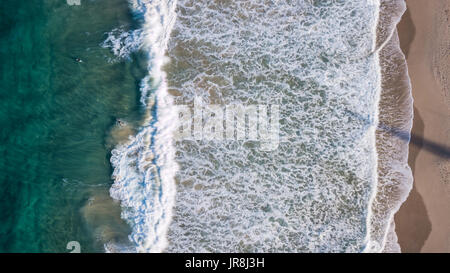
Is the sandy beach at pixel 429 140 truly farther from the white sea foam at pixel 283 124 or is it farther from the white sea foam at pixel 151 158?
the white sea foam at pixel 151 158

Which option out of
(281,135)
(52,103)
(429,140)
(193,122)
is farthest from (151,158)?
(429,140)

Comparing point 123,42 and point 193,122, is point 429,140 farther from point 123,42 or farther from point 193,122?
point 123,42

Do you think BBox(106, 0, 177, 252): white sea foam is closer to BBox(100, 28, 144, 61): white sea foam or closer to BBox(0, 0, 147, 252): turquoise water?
BBox(100, 28, 144, 61): white sea foam

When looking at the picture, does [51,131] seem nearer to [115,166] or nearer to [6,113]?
[6,113]

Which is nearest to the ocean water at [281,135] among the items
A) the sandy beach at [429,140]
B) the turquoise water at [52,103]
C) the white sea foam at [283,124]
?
the white sea foam at [283,124]

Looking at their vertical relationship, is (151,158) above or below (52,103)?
below

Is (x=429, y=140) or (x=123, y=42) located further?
(x=123, y=42)
